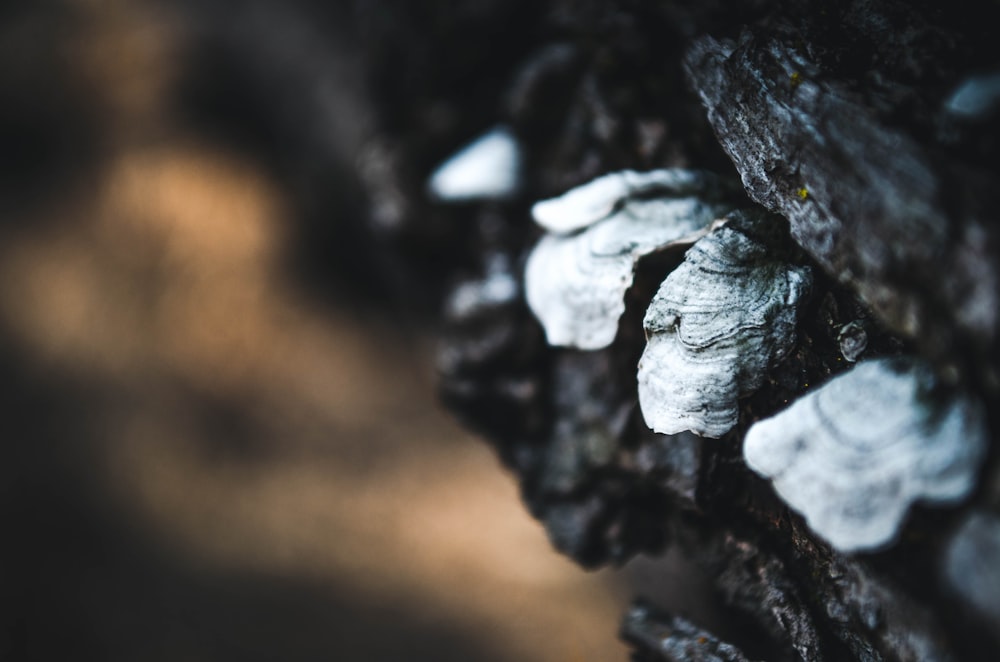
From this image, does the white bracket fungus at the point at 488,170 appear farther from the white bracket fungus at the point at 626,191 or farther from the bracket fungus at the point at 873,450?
the bracket fungus at the point at 873,450

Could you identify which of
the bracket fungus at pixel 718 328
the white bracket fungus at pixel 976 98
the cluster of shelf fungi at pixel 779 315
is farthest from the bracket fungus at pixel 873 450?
the white bracket fungus at pixel 976 98

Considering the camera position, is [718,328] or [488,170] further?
[488,170]

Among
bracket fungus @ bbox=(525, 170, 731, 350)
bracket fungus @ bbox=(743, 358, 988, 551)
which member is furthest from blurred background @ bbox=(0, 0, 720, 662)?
bracket fungus @ bbox=(743, 358, 988, 551)

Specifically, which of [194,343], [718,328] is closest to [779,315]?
[718,328]

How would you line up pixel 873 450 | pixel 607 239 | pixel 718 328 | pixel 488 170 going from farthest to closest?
pixel 488 170
pixel 607 239
pixel 718 328
pixel 873 450

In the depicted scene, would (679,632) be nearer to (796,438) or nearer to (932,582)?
(932,582)

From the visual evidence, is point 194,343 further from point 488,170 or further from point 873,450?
point 873,450
